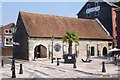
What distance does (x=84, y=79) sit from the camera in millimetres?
15734

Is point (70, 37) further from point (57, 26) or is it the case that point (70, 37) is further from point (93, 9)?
point (93, 9)

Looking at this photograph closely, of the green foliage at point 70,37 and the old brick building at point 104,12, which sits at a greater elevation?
the old brick building at point 104,12

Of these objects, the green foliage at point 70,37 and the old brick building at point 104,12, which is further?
the old brick building at point 104,12

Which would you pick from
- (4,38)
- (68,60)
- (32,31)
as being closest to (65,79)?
(68,60)

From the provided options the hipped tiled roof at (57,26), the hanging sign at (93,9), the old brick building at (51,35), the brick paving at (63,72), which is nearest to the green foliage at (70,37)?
the old brick building at (51,35)

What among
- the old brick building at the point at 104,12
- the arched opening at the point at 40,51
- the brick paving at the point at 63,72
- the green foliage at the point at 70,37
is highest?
the old brick building at the point at 104,12

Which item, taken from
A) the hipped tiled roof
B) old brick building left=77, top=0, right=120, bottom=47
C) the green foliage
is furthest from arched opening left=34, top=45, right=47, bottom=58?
old brick building left=77, top=0, right=120, bottom=47

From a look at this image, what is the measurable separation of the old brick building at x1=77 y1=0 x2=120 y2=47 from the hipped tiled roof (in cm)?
140

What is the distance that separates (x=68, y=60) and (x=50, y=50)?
27.9 ft

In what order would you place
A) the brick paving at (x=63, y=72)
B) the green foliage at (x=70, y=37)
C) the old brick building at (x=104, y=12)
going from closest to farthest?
the brick paving at (x=63, y=72), the green foliage at (x=70, y=37), the old brick building at (x=104, y=12)

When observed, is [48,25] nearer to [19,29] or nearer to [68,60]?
[19,29]

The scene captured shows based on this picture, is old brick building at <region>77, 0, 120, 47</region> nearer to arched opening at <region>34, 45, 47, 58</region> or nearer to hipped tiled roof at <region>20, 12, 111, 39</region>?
hipped tiled roof at <region>20, 12, 111, 39</region>

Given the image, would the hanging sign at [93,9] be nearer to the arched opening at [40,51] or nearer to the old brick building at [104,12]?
the old brick building at [104,12]

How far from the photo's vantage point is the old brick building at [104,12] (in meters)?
44.5
